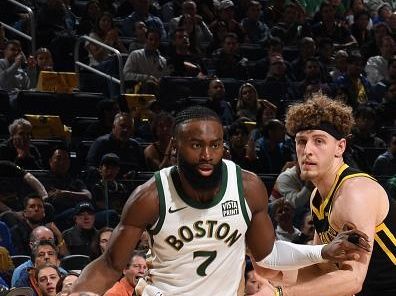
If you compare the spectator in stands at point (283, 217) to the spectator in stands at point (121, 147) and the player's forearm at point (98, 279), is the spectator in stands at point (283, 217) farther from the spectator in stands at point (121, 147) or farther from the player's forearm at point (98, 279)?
the player's forearm at point (98, 279)


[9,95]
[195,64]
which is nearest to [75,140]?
[9,95]

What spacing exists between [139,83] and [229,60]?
1.73m

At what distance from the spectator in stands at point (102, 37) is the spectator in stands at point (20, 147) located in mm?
3023

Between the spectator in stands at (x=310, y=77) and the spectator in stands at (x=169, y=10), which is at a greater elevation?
the spectator in stands at (x=169, y=10)

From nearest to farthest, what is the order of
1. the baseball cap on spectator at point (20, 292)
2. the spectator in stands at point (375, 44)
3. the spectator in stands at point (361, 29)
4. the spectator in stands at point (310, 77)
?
the baseball cap on spectator at point (20, 292) → the spectator in stands at point (310, 77) → the spectator in stands at point (375, 44) → the spectator in stands at point (361, 29)

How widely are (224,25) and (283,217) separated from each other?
18.0ft

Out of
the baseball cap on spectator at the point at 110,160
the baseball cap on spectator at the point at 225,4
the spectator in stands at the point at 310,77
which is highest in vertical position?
the baseball cap on spectator at the point at 225,4

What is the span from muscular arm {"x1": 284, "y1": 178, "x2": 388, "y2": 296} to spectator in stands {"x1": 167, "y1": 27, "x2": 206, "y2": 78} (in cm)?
878

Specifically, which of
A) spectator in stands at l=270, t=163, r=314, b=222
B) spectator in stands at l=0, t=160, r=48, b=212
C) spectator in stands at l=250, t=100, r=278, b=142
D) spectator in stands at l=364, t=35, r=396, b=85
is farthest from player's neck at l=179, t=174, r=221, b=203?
spectator in stands at l=364, t=35, r=396, b=85

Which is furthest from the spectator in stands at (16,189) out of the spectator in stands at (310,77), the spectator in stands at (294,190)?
the spectator in stands at (310,77)

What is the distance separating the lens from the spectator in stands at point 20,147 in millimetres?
11234

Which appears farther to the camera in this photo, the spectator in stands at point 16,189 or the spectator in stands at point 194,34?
the spectator in stands at point 194,34

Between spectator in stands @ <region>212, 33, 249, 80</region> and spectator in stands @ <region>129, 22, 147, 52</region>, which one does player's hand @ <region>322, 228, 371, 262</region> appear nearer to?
spectator in stands @ <region>129, 22, 147, 52</region>

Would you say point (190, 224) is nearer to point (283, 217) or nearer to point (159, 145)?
point (283, 217)
